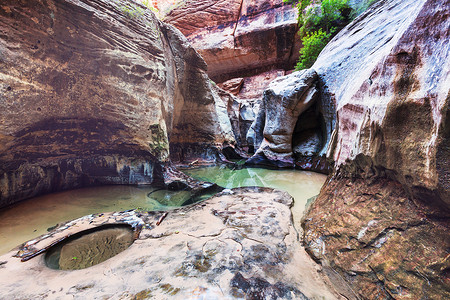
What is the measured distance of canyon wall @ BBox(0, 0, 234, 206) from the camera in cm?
275

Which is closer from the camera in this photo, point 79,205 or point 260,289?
point 260,289

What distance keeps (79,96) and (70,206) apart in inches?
94.7

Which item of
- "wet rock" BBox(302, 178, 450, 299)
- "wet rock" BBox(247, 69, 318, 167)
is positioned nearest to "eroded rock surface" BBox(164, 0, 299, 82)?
"wet rock" BBox(247, 69, 318, 167)

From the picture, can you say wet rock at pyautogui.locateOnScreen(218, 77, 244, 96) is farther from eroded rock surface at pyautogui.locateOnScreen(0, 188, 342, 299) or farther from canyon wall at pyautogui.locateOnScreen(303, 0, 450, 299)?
eroded rock surface at pyautogui.locateOnScreen(0, 188, 342, 299)

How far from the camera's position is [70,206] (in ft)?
10.5

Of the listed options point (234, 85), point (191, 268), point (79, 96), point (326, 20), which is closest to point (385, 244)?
point (191, 268)

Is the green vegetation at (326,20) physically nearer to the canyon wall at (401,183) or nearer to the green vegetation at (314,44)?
the green vegetation at (314,44)

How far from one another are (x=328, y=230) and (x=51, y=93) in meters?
5.24

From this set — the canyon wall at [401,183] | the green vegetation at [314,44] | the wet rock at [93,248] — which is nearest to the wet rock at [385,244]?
the canyon wall at [401,183]

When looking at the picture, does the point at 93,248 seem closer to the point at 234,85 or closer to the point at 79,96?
the point at 79,96

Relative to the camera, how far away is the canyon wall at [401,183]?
1047mm

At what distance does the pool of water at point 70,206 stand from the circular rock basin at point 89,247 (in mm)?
654

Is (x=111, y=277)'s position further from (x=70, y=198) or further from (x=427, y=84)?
(x=70, y=198)

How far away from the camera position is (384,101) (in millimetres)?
1516
